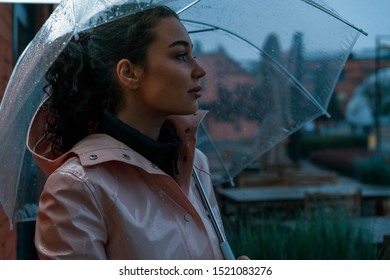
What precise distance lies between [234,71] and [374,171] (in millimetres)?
6179

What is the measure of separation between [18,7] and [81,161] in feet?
6.95

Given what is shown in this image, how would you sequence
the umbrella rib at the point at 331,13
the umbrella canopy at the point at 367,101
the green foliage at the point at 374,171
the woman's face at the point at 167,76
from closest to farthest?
the woman's face at the point at 167,76
the umbrella rib at the point at 331,13
the green foliage at the point at 374,171
the umbrella canopy at the point at 367,101

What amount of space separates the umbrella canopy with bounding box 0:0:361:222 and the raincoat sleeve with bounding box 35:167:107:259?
0.31m

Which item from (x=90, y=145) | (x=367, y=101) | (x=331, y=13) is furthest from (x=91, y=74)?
(x=367, y=101)

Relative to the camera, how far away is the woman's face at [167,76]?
1.53 m

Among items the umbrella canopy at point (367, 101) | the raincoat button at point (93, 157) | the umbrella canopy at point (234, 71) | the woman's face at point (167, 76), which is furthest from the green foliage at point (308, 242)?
the umbrella canopy at point (367, 101)

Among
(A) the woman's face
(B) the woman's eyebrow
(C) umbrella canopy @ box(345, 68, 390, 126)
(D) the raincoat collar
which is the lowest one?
(C) umbrella canopy @ box(345, 68, 390, 126)

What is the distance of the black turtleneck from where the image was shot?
4.98 ft

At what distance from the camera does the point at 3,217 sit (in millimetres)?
2785

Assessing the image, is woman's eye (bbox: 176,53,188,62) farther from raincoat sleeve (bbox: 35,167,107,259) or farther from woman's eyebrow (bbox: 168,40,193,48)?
raincoat sleeve (bbox: 35,167,107,259)

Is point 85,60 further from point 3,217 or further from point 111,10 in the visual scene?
point 3,217

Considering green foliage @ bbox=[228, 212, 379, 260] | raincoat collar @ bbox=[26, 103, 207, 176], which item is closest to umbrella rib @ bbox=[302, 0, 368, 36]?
raincoat collar @ bbox=[26, 103, 207, 176]

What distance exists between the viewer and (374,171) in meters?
8.35

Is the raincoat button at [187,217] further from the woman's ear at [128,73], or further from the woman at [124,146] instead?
the woman's ear at [128,73]
